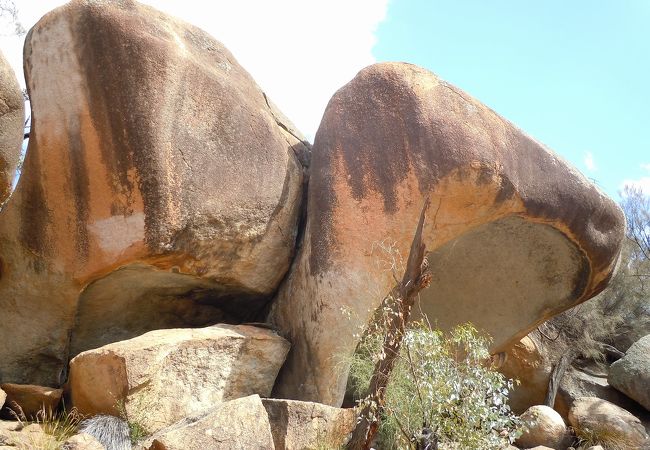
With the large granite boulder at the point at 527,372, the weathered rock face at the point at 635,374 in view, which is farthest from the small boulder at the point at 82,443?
the weathered rock face at the point at 635,374

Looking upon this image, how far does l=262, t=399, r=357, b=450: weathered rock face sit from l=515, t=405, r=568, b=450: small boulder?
A: 354 cm

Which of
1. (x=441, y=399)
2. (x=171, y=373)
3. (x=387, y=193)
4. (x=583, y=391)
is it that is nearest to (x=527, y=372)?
(x=583, y=391)

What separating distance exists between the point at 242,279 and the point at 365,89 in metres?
1.89

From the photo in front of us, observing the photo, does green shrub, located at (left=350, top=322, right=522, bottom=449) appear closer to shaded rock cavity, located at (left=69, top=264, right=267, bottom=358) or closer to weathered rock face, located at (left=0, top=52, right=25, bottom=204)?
shaded rock cavity, located at (left=69, top=264, right=267, bottom=358)

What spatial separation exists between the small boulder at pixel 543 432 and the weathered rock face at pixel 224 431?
13.9 ft

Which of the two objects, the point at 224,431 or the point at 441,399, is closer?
the point at 224,431

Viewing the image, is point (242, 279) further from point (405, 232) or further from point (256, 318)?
point (405, 232)

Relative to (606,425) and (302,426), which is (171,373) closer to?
(302,426)

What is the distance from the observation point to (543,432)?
7676 millimetres

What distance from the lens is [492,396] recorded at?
4.77 metres

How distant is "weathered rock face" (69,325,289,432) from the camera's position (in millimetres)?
4641

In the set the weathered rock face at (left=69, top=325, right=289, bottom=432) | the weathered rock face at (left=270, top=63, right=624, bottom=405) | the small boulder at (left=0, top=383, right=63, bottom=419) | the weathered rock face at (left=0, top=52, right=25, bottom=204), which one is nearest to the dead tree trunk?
the weathered rock face at (left=270, top=63, right=624, bottom=405)

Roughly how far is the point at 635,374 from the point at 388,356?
5653 mm

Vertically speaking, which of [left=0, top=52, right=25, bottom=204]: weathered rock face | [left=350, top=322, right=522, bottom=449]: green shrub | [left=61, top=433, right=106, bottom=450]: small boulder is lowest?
[left=61, top=433, right=106, bottom=450]: small boulder
